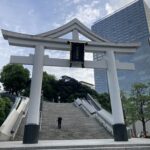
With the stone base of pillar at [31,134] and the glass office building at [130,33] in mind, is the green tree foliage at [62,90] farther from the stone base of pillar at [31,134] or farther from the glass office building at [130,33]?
the stone base of pillar at [31,134]

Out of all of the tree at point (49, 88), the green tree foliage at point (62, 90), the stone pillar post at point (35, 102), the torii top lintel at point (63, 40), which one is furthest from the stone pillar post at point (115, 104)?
the tree at point (49, 88)

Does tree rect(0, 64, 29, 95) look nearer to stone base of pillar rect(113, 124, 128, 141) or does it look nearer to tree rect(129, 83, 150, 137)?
tree rect(129, 83, 150, 137)

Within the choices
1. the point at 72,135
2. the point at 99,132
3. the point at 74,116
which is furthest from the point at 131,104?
the point at 72,135

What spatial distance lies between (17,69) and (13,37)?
957 inches

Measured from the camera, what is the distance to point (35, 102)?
388 inches

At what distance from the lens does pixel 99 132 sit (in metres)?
13.4

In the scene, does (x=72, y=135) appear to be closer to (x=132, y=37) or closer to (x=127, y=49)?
(x=127, y=49)

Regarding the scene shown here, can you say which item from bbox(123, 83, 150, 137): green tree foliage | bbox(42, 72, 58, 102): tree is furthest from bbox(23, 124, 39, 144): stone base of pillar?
bbox(42, 72, 58, 102): tree

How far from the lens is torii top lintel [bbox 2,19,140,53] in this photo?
10.9 metres

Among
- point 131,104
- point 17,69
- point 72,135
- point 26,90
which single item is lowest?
point 72,135

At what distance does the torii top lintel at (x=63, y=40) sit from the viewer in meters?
10.9

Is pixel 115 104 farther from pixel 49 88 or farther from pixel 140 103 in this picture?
pixel 49 88

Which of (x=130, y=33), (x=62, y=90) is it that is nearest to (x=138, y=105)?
(x=62, y=90)

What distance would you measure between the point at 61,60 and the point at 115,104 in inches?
143
